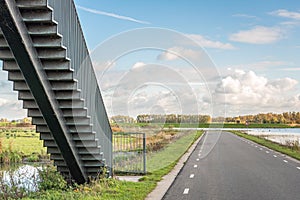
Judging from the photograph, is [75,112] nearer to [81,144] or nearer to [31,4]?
[81,144]

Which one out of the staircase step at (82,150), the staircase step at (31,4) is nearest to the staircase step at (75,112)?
the staircase step at (82,150)

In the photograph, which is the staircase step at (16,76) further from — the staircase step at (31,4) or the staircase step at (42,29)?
the staircase step at (31,4)

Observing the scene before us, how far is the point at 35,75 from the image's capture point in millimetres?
11352

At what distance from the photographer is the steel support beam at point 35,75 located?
9.78m

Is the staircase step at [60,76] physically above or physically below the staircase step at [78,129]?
above

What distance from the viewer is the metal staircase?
1009 centimetres

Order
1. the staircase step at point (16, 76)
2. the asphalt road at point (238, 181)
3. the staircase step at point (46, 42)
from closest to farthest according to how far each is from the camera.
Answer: the staircase step at point (46, 42) < the staircase step at point (16, 76) < the asphalt road at point (238, 181)

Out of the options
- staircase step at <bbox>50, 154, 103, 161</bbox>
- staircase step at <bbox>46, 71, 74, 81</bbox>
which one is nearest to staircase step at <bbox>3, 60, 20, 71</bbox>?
staircase step at <bbox>46, 71, 74, 81</bbox>

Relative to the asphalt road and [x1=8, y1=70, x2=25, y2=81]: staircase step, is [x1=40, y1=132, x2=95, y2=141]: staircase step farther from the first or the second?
the asphalt road

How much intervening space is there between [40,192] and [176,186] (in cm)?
439

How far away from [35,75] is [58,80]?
779 millimetres

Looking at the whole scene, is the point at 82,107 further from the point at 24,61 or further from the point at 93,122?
the point at 24,61

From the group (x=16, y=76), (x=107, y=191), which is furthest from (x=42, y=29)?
(x=107, y=191)

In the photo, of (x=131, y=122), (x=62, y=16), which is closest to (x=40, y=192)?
(x=62, y=16)
